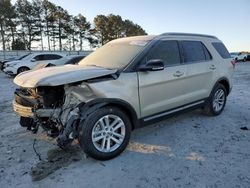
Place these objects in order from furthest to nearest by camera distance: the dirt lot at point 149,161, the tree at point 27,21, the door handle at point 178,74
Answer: the tree at point 27,21, the door handle at point 178,74, the dirt lot at point 149,161

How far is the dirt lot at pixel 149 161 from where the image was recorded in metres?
3.56

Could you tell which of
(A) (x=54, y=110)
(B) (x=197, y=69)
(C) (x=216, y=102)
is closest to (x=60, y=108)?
(A) (x=54, y=110)

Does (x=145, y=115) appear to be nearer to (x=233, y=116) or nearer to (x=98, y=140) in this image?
(x=98, y=140)

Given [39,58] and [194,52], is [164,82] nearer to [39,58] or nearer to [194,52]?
[194,52]

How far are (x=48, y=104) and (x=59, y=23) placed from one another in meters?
51.1

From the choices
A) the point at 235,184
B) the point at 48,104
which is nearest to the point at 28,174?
the point at 48,104

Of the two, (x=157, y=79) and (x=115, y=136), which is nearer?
(x=115, y=136)

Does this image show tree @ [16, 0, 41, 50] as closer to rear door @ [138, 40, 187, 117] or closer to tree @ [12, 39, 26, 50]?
tree @ [12, 39, 26, 50]

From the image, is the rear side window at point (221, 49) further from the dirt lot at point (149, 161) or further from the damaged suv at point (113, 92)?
the dirt lot at point (149, 161)

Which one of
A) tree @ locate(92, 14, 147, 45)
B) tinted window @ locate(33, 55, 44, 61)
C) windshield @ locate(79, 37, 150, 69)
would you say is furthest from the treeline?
windshield @ locate(79, 37, 150, 69)

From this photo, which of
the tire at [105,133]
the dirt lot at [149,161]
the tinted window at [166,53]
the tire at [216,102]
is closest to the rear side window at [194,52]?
the tinted window at [166,53]

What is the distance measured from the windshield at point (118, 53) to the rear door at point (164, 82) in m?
0.24

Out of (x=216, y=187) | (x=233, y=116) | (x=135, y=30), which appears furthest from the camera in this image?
(x=135, y=30)

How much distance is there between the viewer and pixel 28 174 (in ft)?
12.4
